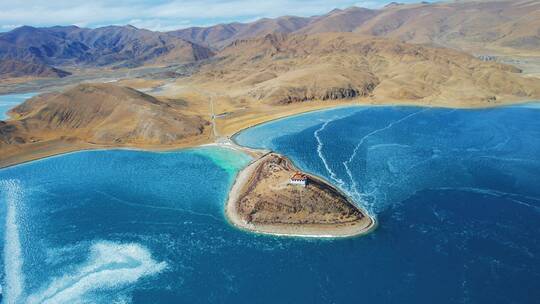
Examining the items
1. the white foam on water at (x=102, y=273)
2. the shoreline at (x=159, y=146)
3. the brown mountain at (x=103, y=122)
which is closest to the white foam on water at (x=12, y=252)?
the white foam on water at (x=102, y=273)

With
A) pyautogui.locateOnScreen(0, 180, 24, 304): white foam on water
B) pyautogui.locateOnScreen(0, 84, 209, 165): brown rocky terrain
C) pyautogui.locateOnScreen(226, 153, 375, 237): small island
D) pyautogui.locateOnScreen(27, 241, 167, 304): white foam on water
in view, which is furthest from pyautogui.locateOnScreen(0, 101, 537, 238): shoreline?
pyautogui.locateOnScreen(0, 180, 24, 304): white foam on water

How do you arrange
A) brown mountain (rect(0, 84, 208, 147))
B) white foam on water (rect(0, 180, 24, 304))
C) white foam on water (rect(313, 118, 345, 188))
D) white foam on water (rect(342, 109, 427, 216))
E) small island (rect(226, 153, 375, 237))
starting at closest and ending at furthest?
white foam on water (rect(0, 180, 24, 304))
small island (rect(226, 153, 375, 237))
white foam on water (rect(342, 109, 427, 216))
white foam on water (rect(313, 118, 345, 188))
brown mountain (rect(0, 84, 208, 147))

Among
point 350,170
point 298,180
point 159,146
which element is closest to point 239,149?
point 159,146

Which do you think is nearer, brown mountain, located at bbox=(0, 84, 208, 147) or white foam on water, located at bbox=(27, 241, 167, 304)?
white foam on water, located at bbox=(27, 241, 167, 304)

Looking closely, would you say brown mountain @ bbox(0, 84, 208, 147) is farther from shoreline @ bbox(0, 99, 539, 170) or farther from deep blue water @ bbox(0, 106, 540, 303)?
deep blue water @ bbox(0, 106, 540, 303)

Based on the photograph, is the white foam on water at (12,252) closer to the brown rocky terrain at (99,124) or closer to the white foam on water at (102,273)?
the white foam on water at (102,273)
